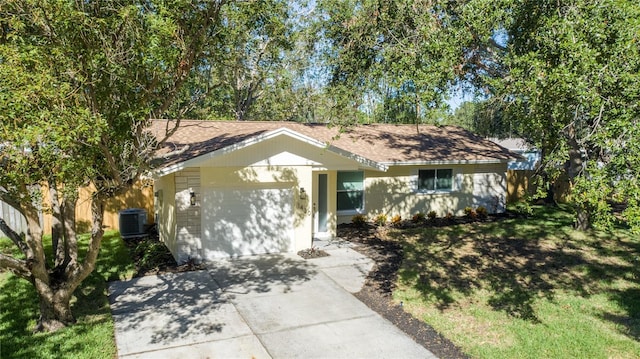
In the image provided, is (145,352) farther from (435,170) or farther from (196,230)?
(435,170)

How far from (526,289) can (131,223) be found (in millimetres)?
11279

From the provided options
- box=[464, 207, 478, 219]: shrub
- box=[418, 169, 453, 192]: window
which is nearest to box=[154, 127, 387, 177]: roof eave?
box=[418, 169, 453, 192]: window

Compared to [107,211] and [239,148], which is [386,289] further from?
[107,211]

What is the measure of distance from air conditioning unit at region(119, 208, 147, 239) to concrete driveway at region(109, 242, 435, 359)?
4.39m

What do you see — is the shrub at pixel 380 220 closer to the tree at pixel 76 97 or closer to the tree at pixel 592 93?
the tree at pixel 592 93

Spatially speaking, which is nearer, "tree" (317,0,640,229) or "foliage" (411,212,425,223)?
"tree" (317,0,640,229)

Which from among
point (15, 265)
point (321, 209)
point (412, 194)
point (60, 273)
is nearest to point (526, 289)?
point (321, 209)

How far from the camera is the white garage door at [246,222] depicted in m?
11.3

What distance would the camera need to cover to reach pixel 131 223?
14.0m

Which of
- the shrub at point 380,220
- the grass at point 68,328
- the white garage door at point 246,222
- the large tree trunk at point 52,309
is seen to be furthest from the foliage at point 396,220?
the large tree trunk at point 52,309

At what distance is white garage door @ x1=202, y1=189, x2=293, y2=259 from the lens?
11305 mm

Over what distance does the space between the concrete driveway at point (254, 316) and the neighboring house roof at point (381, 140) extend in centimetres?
415

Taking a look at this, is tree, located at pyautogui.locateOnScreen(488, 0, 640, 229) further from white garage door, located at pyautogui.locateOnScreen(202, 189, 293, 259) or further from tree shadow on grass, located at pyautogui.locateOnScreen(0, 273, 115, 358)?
tree shadow on grass, located at pyautogui.locateOnScreen(0, 273, 115, 358)

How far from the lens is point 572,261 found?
1155cm
